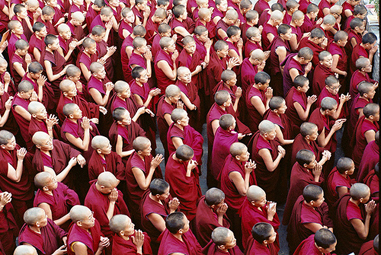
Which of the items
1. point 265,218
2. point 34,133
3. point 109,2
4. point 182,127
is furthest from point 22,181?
point 109,2

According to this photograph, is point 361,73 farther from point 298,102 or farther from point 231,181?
point 231,181

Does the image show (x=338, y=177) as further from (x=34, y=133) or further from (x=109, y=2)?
(x=109, y=2)

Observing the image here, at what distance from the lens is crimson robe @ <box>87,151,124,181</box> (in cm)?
707

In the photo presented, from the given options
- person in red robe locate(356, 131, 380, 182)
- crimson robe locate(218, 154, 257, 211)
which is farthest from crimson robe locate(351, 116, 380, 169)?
crimson robe locate(218, 154, 257, 211)

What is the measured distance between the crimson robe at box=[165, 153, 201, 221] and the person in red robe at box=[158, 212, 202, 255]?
1.04 meters

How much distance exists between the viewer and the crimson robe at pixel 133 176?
22.9 ft

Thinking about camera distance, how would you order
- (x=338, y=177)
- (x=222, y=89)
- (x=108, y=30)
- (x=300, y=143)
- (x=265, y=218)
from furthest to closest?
(x=108, y=30), (x=222, y=89), (x=300, y=143), (x=338, y=177), (x=265, y=218)

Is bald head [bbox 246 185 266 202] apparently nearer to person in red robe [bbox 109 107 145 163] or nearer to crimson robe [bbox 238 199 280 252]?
crimson robe [bbox 238 199 280 252]

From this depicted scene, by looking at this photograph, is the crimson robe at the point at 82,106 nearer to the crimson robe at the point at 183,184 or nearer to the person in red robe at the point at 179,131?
the person in red robe at the point at 179,131

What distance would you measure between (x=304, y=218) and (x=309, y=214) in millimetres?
79

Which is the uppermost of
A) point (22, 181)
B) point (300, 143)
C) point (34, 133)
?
point (300, 143)

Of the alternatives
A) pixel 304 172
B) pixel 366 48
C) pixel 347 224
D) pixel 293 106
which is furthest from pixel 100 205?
pixel 366 48

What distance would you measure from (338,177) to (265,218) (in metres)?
1.20

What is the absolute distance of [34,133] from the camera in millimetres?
7535
